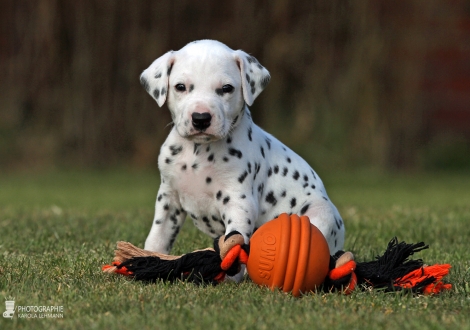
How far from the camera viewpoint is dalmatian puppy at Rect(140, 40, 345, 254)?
4.59 metres

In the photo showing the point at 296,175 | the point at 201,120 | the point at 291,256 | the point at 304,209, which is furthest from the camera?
the point at 296,175

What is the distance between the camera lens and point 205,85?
459 centimetres

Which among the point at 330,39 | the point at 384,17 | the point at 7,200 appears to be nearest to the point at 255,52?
the point at 330,39

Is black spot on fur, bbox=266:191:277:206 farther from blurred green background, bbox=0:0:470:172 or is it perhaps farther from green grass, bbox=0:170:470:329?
blurred green background, bbox=0:0:470:172

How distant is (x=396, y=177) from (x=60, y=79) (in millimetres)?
6382

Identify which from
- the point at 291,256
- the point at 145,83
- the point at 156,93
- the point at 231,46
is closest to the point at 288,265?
the point at 291,256

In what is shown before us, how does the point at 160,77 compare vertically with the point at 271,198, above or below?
above

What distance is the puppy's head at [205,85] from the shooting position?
4.48 metres

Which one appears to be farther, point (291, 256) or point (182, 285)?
point (182, 285)

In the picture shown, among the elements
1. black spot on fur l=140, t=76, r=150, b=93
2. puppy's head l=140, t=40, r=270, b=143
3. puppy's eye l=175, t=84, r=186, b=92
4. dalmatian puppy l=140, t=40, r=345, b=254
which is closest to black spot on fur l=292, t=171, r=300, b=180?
dalmatian puppy l=140, t=40, r=345, b=254

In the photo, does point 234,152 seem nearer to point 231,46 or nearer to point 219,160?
point 219,160

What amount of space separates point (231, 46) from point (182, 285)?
10.8m

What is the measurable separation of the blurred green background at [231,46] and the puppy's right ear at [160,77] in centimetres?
973

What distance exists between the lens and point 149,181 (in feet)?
44.3
